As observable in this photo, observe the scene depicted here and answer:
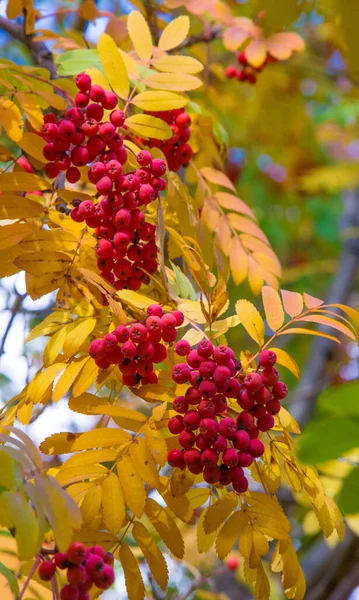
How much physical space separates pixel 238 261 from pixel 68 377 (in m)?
0.61

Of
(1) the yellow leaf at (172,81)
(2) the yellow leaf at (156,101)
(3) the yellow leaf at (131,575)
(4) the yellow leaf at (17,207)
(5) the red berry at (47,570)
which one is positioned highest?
(1) the yellow leaf at (172,81)

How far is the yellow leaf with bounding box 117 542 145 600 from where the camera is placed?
1023mm

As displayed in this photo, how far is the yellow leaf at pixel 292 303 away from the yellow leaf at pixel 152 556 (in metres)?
0.45

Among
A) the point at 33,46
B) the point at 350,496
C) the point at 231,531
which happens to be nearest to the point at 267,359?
the point at 231,531

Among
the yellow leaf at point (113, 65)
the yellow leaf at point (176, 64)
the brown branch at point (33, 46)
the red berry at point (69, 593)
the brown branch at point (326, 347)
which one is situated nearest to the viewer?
the red berry at point (69, 593)

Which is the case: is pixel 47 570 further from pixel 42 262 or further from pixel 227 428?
pixel 42 262

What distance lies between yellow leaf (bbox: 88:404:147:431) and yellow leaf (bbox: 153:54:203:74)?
714mm

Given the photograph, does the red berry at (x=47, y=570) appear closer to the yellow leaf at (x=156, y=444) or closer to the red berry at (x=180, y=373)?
the yellow leaf at (x=156, y=444)

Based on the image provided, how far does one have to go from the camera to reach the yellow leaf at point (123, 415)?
101cm

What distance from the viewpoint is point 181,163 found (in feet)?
4.75

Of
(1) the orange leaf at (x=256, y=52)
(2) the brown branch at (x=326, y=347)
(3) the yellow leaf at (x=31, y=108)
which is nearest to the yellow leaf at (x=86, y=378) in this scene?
(3) the yellow leaf at (x=31, y=108)

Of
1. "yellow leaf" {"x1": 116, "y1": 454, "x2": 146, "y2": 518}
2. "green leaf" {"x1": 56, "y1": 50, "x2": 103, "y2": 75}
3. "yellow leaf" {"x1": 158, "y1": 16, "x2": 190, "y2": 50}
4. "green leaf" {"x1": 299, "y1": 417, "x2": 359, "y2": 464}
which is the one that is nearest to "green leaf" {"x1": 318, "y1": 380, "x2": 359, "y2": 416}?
"green leaf" {"x1": 299, "y1": 417, "x2": 359, "y2": 464}

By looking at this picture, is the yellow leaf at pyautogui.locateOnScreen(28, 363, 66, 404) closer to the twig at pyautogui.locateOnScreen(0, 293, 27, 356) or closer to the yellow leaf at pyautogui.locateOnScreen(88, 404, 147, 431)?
the yellow leaf at pyautogui.locateOnScreen(88, 404, 147, 431)

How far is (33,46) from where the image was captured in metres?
1.70
